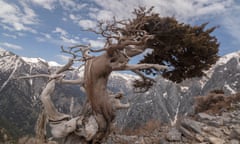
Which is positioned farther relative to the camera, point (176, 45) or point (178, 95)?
point (178, 95)

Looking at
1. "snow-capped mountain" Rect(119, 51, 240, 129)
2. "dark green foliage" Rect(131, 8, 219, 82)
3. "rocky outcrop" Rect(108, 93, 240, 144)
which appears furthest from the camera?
"snow-capped mountain" Rect(119, 51, 240, 129)

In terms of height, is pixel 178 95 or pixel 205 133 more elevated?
pixel 205 133

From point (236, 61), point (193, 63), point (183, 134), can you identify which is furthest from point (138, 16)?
point (236, 61)

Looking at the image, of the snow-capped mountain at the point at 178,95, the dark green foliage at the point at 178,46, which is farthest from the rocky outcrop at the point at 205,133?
the snow-capped mountain at the point at 178,95

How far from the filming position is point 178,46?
1112 cm

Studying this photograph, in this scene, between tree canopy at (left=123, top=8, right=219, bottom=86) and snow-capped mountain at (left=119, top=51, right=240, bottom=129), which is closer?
tree canopy at (left=123, top=8, right=219, bottom=86)

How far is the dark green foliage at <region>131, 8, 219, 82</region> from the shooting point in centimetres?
1107

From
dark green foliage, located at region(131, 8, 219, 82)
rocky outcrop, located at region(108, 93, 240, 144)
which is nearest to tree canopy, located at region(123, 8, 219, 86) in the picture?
dark green foliage, located at region(131, 8, 219, 82)

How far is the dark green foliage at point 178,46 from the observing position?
11070 mm

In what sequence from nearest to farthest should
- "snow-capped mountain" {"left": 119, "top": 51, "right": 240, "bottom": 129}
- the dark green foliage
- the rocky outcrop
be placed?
the rocky outcrop, the dark green foliage, "snow-capped mountain" {"left": 119, "top": 51, "right": 240, "bottom": 129}

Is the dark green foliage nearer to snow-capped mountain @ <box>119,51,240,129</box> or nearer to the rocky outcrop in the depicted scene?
the rocky outcrop

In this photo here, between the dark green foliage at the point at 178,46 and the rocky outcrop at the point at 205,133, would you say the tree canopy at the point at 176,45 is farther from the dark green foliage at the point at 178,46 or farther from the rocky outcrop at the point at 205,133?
the rocky outcrop at the point at 205,133

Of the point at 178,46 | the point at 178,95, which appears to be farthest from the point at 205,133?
the point at 178,95

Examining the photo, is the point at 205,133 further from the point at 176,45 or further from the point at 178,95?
the point at 178,95
